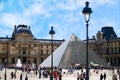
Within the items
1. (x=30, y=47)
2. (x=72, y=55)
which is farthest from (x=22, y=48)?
(x=72, y=55)

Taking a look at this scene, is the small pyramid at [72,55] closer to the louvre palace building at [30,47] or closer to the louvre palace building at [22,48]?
the louvre palace building at [30,47]

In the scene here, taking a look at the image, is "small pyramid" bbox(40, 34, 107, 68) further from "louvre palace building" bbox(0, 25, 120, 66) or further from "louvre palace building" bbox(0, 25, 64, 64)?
"louvre palace building" bbox(0, 25, 64, 64)

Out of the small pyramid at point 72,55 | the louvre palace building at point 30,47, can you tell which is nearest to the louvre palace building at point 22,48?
the louvre palace building at point 30,47

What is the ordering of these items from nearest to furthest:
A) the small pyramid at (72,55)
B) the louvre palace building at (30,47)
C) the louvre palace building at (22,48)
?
the small pyramid at (72,55) → the louvre palace building at (30,47) → the louvre palace building at (22,48)

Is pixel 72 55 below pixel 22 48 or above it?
below

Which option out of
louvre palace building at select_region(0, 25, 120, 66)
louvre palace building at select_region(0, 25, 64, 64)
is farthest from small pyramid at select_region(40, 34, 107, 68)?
louvre palace building at select_region(0, 25, 64, 64)

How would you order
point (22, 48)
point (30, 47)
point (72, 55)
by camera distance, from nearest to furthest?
1. point (72, 55)
2. point (22, 48)
3. point (30, 47)

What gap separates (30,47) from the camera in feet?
402

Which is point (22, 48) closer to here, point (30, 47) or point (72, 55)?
point (30, 47)

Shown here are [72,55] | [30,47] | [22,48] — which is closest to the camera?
[72,55]

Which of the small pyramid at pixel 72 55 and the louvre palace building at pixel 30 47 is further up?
the louvre palace building at pixel 30 47

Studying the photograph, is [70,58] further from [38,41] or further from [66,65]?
[38,41]

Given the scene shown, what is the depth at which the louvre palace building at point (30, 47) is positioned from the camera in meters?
119

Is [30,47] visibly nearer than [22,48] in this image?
No
